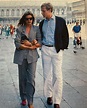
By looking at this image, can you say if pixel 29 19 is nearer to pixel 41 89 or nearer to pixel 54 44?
pixel 54 44

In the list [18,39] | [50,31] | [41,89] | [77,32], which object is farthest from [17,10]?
[18,39]

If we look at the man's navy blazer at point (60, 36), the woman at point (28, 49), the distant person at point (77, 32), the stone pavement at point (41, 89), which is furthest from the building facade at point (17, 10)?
the woman at point (28, 49)

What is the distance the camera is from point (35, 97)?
6.06 meters

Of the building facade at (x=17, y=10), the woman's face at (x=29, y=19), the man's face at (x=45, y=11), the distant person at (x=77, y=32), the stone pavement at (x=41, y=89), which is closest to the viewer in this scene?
the woman's face at (x=29, y=19)

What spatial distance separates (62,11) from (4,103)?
4736 inches

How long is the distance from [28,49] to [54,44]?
0.41 m

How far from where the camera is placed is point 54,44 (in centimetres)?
542

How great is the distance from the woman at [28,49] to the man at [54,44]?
19 cm

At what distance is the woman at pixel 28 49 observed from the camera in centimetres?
521

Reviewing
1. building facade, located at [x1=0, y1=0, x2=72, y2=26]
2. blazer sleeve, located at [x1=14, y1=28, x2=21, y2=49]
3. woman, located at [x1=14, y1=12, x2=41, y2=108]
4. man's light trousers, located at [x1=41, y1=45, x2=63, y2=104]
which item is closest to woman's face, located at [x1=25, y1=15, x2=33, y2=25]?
woman, located at [x1=14, y1=12, x2=41, y2=108]

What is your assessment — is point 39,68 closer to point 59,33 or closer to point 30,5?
point 59,33

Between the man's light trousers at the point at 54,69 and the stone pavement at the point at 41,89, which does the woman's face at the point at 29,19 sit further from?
the stone pavement at the point at 41,89

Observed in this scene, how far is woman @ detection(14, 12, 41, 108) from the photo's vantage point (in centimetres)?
521

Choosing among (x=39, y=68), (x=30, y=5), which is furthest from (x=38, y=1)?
(x=39, y=68)
